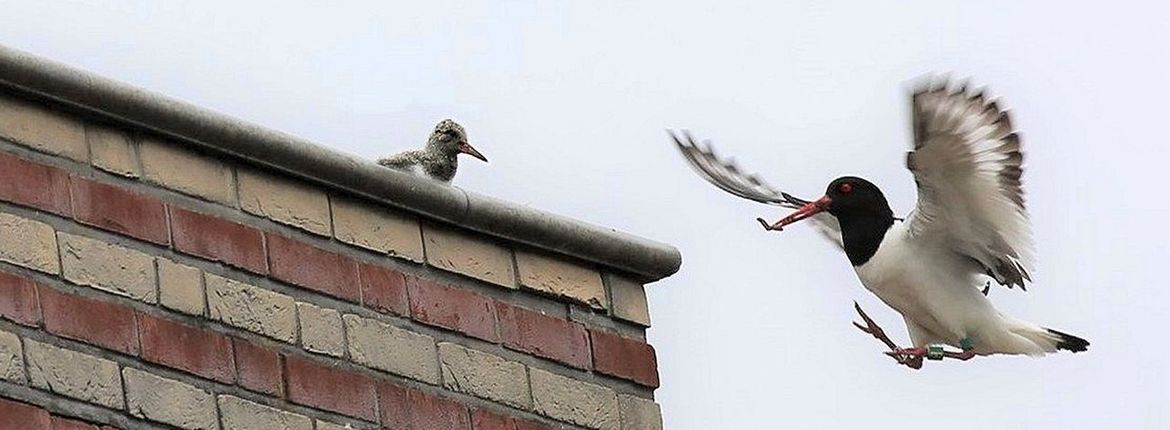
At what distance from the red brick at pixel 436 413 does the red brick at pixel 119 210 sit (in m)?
0.94

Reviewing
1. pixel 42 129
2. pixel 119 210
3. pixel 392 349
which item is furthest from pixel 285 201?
pixel 42 129

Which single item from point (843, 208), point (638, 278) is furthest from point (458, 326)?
point (843, 208)

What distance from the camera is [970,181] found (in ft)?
39.7

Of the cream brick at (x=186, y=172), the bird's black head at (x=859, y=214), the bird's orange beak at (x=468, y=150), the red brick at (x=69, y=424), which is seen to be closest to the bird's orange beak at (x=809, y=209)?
the bird's black head at (x=859, y=214)

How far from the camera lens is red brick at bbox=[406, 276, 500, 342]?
27.4ft

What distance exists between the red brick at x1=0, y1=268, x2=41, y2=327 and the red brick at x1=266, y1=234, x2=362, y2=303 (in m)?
0.85

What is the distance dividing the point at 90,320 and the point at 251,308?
1.88ft

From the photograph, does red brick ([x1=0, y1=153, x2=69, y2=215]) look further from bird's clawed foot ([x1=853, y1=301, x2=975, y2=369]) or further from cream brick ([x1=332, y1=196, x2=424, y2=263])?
bird's clawed foot ([x1=853, y1=301, x2=975, y2=369])

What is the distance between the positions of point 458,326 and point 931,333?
→ 16.9ft

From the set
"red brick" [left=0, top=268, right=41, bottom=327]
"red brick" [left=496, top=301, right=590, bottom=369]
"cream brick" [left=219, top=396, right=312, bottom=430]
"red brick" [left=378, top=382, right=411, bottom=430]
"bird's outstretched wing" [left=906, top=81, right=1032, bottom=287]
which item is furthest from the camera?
"bird's outstretched wing" [left=906, top=81, right=1032, bottom=287]

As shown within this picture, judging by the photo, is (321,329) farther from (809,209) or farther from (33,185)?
(809,209)

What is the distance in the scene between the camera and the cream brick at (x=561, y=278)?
28.8 feet

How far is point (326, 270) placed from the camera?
8117mm

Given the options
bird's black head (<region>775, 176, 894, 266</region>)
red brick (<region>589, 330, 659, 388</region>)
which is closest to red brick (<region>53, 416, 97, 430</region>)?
red brick (<region>589, 330, 659, 388</region>)
